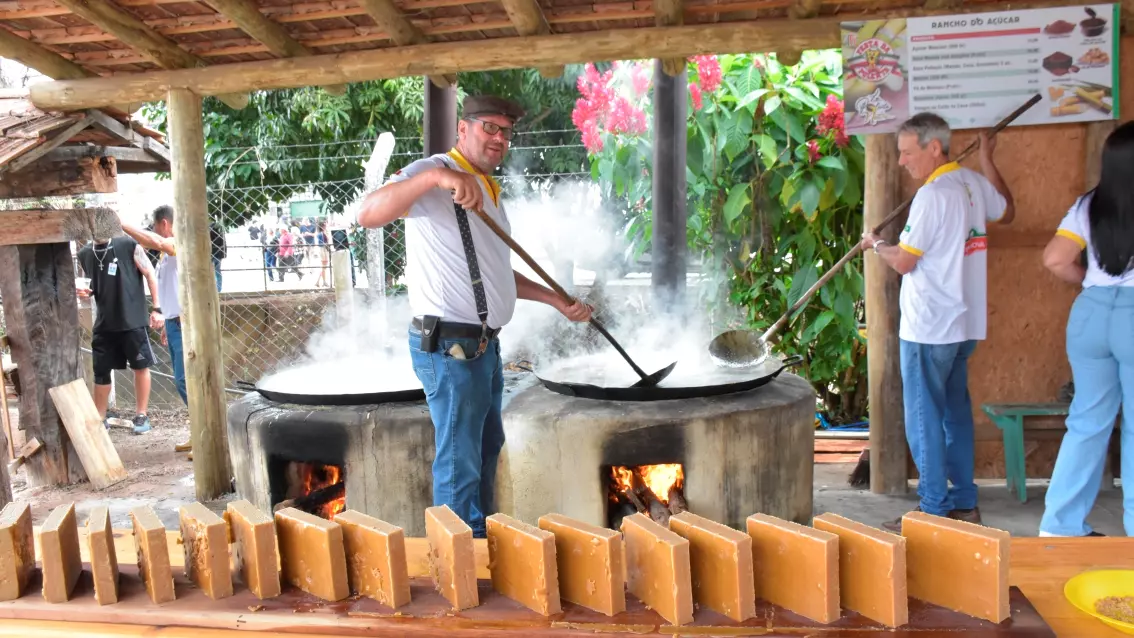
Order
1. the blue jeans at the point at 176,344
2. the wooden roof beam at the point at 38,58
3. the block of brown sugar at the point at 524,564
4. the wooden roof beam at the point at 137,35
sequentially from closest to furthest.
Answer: the block of brown sugar at the point at 524,564 → the wooden roof beam at the point at 137,35 → the wooden roof beam at the point at 38,58 → the blue jeans at the point at 176,344

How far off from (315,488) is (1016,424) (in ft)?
13.1

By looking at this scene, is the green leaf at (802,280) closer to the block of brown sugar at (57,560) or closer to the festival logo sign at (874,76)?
the festival logo sign at (874,76)

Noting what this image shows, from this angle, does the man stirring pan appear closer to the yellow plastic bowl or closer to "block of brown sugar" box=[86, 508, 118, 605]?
"block of brown sugar" box=[86, 508, 118, 605]

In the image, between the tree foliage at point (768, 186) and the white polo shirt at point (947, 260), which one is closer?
the white polo shirt at point (947, 260)

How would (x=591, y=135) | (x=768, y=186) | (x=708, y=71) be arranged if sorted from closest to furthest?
(x=708, y=71) → (x=768, y=186) → (x=591, y=135)

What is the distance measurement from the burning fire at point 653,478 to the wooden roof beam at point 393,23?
2.66 m

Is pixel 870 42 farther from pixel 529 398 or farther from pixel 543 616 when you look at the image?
pixel 543 616

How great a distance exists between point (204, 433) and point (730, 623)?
15.4ft

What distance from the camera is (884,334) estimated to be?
501 cm

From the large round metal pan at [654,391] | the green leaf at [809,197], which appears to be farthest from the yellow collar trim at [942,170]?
the green leaf at [809,197]

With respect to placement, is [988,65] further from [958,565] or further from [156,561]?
[156,561]

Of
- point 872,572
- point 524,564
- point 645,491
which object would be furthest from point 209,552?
point 645,491

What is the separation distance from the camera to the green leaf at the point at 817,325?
623cm

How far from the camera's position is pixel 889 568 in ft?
5.08
